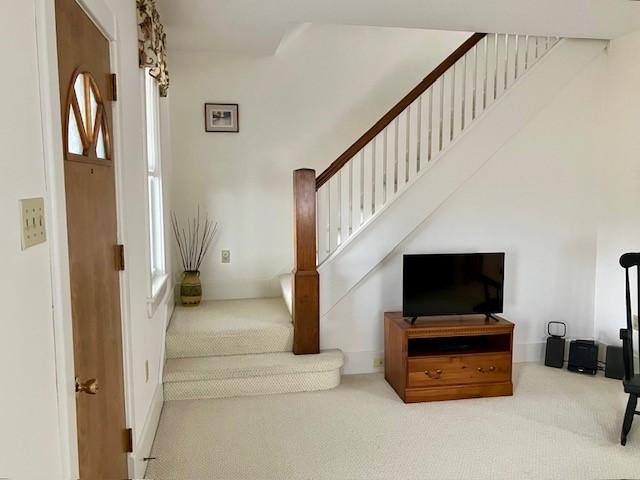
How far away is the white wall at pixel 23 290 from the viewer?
42.0 inches

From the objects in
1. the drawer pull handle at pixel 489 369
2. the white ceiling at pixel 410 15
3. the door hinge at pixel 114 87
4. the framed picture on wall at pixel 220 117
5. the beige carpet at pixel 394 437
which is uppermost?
the white ceiling at pixel 410 15

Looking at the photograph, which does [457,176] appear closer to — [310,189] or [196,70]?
[310,189]

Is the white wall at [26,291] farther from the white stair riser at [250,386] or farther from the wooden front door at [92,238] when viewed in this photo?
the white stair riser at [250,386]

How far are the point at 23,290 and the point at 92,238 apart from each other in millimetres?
664

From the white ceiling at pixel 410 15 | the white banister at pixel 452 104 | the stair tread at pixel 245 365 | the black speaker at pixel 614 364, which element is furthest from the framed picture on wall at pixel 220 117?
the black speaker at pixel 614 364

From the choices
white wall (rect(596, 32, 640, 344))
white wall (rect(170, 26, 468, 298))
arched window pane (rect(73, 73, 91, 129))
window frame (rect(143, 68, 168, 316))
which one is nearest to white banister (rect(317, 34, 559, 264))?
white wall (rect(596, 32, 640, 344))

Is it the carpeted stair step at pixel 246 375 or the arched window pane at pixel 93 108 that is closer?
the arched window pane at pixel 93 108

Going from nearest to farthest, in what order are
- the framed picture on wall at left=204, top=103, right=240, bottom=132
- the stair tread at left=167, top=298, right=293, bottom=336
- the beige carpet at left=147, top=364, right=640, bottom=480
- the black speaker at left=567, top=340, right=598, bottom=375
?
the beige carpet at left=147, top=364, right=640, bottom=480
the stair tread at left=167, top=298, right=293, bottom=336
the black speaker at left=567, top=340, right=598, bottom=375
the framed picture on wall at left=204, top=103, right=240, bottom=132

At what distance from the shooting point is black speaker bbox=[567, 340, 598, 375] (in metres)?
3.94

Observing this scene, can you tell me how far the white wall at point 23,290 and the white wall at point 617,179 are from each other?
13.3 ft

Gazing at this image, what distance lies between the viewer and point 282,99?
4691 mm

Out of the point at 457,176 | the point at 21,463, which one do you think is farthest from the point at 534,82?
the point at 21,463

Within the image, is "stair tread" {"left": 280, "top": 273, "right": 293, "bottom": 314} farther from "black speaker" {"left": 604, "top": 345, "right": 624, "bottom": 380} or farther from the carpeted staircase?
"black speaker" {"left": 604, "top": 345, "right": 624, "bottom": 380}

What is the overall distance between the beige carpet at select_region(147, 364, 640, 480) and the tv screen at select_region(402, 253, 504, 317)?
64 centimetres
